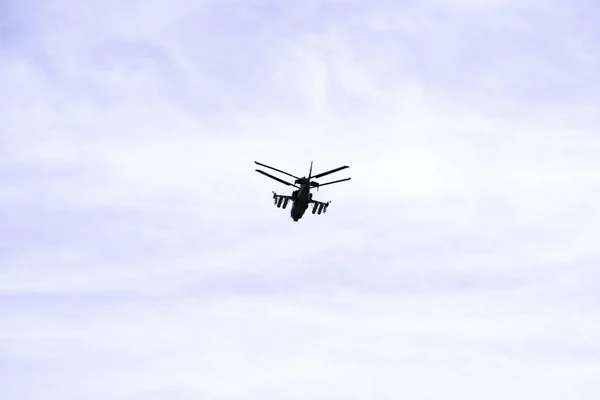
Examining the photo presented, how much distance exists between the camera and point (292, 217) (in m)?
145

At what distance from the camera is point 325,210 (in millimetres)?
143000

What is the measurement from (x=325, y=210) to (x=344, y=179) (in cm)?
620

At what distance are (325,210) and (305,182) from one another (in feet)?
21.5

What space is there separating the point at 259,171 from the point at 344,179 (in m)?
13.7

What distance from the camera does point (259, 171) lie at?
456ft

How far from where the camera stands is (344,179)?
140875 millimetres

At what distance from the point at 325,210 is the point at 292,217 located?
19.1 ft

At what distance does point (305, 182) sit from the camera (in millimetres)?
139500

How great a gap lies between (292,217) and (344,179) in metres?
11.1

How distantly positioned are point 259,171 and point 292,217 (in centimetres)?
1077

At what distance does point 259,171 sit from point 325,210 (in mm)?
12892
